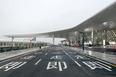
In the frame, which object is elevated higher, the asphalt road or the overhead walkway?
the overhead walkway

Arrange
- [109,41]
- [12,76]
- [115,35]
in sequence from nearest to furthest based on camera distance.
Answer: [12,76], [115,35], [109,41]

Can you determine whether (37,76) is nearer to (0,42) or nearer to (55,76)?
(55,76)

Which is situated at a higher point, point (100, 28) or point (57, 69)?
point (100, 28)

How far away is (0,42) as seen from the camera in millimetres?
42281

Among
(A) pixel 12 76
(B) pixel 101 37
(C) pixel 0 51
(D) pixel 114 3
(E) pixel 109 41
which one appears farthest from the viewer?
(B) pixel 101 37

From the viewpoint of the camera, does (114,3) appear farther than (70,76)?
Yes

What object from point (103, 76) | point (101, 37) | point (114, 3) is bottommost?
point (103, 76)

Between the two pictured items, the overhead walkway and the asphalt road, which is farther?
the overhead walkway

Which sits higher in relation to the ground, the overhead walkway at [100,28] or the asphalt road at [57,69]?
the overhead walkway at [100,28]

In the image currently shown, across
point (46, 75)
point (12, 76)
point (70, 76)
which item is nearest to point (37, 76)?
point (46, 75)

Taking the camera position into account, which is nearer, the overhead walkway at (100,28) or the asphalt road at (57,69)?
the asphalt road at (57,69)

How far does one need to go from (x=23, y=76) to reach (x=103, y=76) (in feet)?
17.0

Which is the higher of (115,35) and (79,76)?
(115,35)

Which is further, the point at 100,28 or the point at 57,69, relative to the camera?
the point at 100,28
